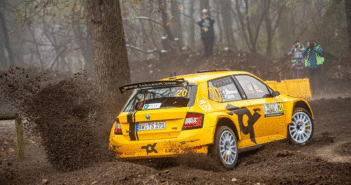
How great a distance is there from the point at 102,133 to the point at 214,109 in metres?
2.71

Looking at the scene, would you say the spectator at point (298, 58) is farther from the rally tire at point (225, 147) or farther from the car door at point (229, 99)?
the rally tire at point (225, 147)

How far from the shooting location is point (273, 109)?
908 centimetres

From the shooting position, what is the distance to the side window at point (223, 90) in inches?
312

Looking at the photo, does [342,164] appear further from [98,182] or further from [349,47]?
[349,47]

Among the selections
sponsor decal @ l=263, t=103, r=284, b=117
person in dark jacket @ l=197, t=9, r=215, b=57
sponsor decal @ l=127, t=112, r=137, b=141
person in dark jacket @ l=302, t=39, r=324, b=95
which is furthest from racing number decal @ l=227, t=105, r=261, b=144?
person in dark jacket @ l=197, t=9, r=215, b=57

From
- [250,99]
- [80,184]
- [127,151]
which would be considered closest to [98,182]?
[80,184]

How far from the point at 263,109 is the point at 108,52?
419 centimetres

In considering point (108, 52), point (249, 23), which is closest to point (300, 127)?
point (108, 52)

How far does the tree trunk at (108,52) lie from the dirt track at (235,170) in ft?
7.55

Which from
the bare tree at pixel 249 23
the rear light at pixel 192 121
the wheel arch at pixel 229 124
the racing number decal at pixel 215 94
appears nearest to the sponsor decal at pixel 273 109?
the wheel arch at pixel 229 124

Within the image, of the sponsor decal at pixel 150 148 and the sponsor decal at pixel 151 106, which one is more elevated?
the sponsor decal at pixel 151 106

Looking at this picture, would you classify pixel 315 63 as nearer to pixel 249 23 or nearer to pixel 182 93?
pixel 249 23

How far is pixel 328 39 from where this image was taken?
27.0 m

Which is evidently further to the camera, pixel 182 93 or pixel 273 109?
pixel 273 109
